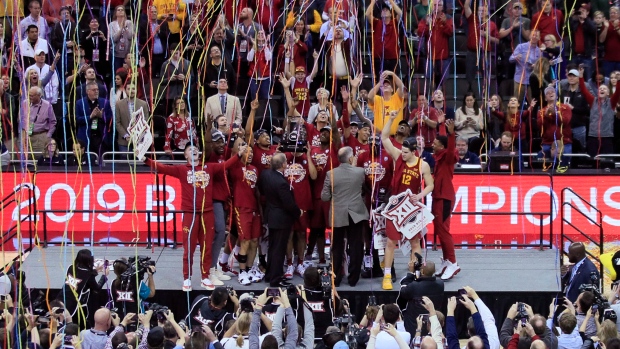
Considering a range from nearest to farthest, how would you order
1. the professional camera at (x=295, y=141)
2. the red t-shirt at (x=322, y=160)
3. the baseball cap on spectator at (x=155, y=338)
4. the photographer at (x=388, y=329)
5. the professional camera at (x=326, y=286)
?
the baseball cap on spectator at (x=155, y=338) → the photographer at (x=388, y=329) → the professional camera at (x=326, y=286) → the red t-shirt at (x=322, y=160) → the professional camera at (x=295, y=141)

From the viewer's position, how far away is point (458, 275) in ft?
51.8

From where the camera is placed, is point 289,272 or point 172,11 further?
point 172,11

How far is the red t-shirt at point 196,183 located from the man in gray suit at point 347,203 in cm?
107

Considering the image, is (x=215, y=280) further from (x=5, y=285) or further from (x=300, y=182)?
(x=5, y=285)

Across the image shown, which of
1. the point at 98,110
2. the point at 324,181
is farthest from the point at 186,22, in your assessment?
the point at 324,181

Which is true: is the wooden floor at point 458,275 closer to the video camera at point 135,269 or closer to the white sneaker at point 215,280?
the white sneaker at point 215,280

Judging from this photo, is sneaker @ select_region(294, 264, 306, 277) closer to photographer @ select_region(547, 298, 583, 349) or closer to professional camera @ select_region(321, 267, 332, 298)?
professional camera @ select_region(321, 267, 332, 298)

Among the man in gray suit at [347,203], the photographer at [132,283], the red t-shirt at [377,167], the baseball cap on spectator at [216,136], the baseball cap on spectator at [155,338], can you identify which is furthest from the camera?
the red t-shirt at [377,167]

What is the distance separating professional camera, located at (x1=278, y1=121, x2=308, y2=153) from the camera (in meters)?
15.7

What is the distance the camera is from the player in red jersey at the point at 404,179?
1505cm

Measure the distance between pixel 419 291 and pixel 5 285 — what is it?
3.94m

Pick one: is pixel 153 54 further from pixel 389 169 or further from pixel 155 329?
pixel 155 329

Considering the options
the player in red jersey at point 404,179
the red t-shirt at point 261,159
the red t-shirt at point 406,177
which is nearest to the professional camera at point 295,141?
the red t-shirt at point 261,159

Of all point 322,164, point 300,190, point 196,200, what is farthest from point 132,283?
point 322,164
